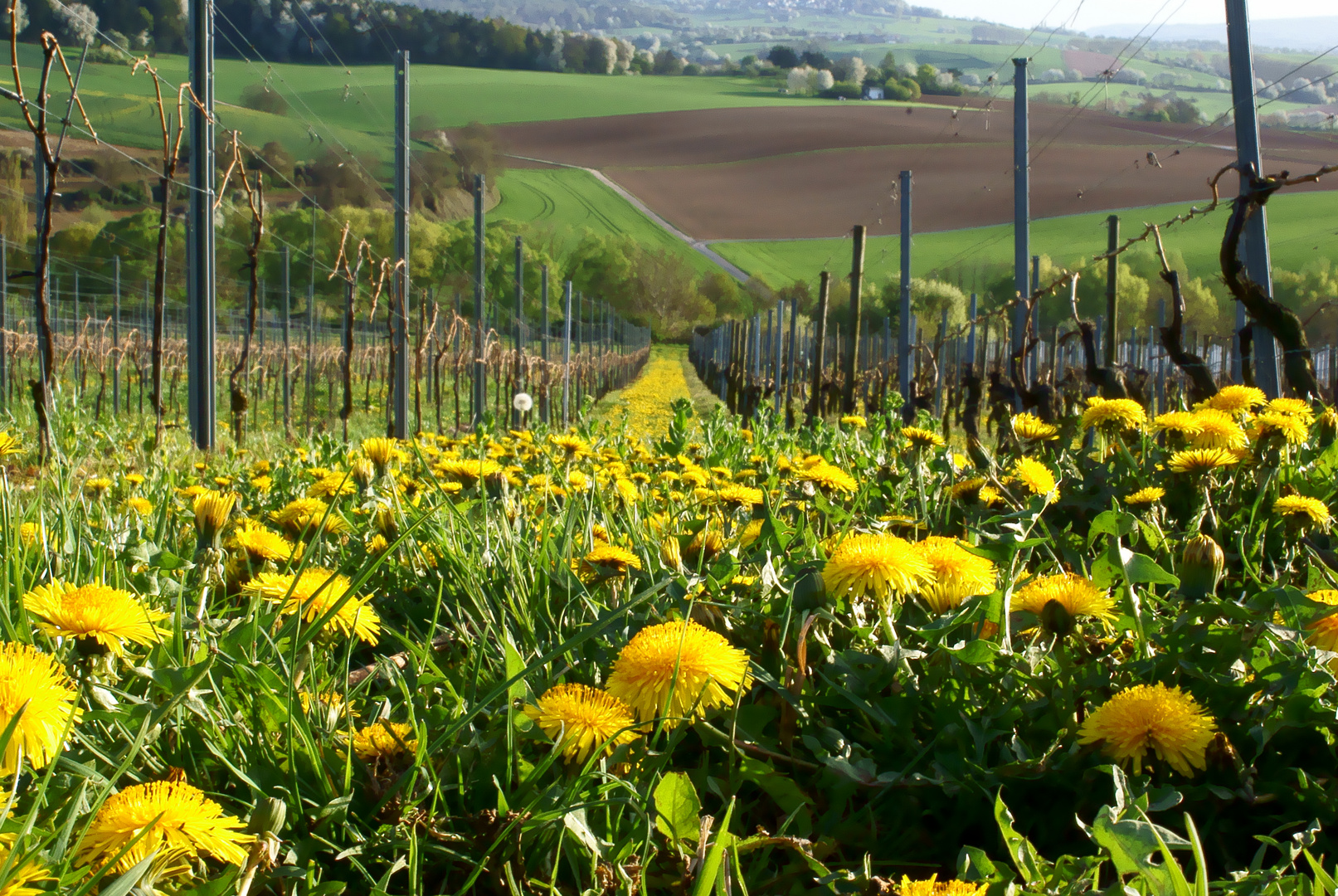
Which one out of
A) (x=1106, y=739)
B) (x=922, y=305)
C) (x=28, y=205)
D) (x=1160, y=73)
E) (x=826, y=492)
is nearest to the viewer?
(x=1106, y=739)

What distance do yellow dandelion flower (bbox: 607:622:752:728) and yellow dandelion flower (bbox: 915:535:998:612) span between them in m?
0.31

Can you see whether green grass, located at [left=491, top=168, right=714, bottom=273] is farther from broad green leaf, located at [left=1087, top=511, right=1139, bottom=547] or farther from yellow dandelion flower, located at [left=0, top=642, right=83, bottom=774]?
yellow dandelion flower, located at [left=0, top=642, right=83, bottom=774]

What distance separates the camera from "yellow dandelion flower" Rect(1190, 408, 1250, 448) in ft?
5.66

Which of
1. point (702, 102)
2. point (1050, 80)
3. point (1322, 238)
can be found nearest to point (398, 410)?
point (1322, 238)

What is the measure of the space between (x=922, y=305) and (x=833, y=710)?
48761 mm

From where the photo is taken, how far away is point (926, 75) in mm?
63844

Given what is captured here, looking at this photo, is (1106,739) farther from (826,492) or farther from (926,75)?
(926,75)

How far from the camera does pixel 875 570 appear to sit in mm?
1013

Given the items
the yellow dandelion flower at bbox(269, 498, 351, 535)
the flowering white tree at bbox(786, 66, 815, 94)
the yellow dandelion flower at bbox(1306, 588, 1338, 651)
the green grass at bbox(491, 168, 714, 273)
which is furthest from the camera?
the flowering white tree at bbox(786, 66, 815, 94)

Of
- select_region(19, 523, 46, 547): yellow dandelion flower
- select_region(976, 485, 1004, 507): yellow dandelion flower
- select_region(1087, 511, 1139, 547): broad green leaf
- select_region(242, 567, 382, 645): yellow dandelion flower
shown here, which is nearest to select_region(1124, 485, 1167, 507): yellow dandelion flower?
select_region(976, 485, 1004, 507): yellow dandelion flower

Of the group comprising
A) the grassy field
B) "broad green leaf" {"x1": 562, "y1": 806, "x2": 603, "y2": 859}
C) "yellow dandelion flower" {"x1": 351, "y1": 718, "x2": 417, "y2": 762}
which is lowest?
"broad green leaf" {"x1": 562, "y1": 806, "x2": 603, "y2": 859}

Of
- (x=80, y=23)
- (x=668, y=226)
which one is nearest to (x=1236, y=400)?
(x=80, y=23)

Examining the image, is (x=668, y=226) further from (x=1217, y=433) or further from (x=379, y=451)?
(x=1217, y=433)

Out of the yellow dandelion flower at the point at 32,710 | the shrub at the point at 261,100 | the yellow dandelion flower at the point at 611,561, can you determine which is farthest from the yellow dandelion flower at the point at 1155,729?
the shrub at the point at 261,100
